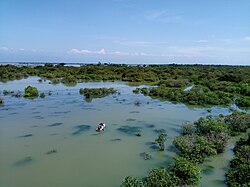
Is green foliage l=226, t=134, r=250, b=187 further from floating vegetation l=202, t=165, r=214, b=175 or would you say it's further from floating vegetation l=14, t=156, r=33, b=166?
floating vegetation l=14, t=156, r=33, b=166

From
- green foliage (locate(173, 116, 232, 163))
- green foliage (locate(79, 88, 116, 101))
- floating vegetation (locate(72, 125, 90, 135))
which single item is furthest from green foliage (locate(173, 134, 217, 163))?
green foliage (locate(79, 88, 116, 101))

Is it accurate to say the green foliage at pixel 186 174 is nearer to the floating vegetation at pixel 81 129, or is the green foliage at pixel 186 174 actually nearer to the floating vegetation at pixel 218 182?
the floating vegetation at pixel 218 182

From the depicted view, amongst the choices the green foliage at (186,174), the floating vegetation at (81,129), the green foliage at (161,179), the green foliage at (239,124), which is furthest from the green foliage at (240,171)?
the floating vegetation at (81,129)

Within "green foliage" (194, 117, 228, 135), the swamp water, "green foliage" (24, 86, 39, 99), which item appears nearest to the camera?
the swamp water

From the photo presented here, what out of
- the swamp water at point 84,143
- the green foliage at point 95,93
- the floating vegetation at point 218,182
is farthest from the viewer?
the green foliage at point 95,93

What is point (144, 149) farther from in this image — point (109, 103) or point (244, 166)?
point (109, 103)

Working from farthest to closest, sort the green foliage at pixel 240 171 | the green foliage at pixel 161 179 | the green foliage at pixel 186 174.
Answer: the green foliage at pixel 186 174, the green foliage at pixel 240 171, the green foliage at pixel 161 179

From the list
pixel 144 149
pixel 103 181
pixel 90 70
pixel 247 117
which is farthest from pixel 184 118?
pixel 90 70

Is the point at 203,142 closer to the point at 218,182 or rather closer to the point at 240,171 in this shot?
the point at 218,182

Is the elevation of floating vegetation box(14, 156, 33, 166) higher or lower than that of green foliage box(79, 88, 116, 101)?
lower

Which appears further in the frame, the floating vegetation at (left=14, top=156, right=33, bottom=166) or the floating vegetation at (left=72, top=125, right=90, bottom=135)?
the floating vegetation at (left=72, top=125, right=90, bottom=135)
